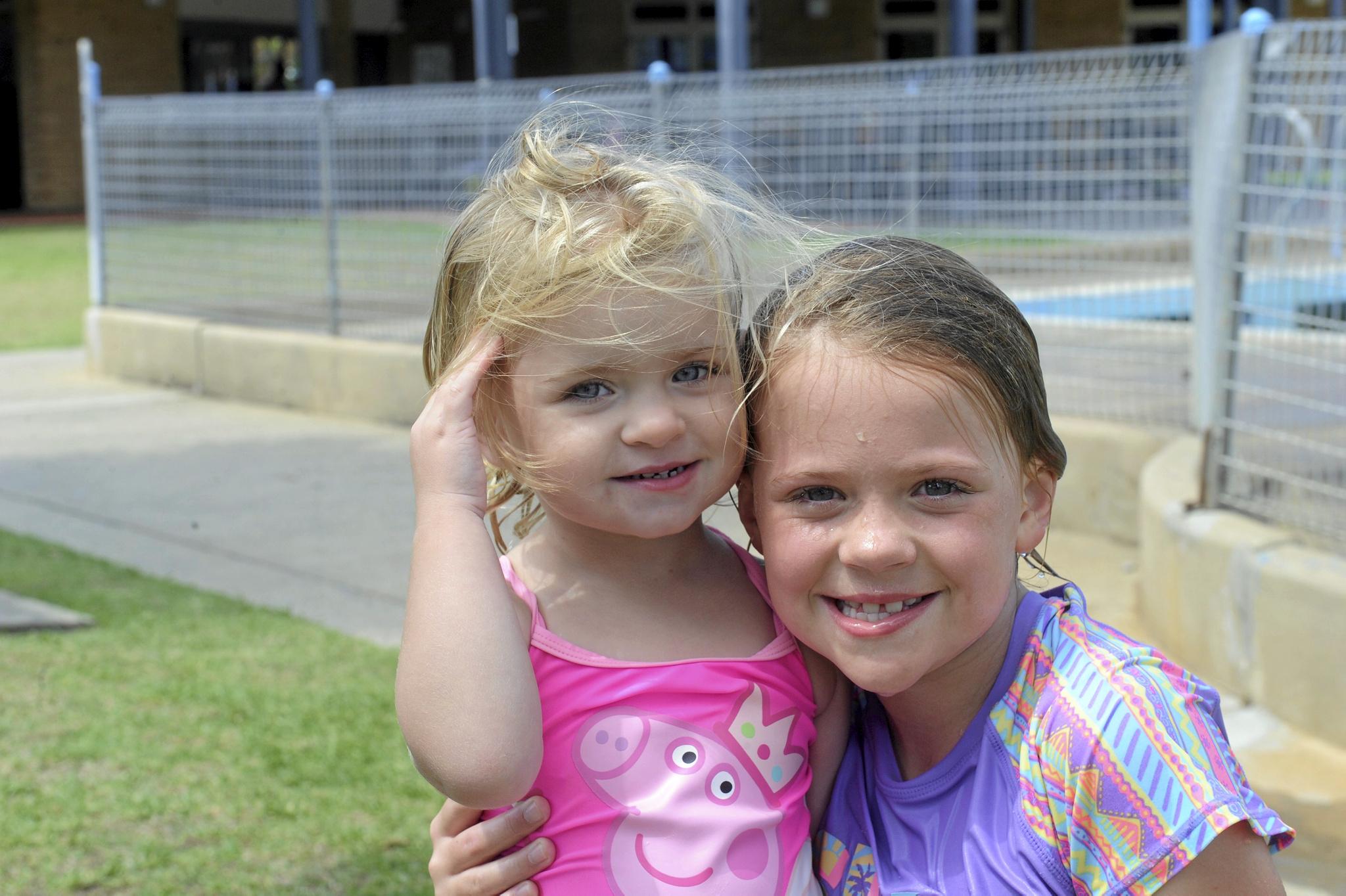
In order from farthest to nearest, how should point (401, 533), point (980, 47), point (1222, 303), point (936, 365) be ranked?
point (980, 47) → point (401, 533) → point (1222, 303) → point (936, 365)

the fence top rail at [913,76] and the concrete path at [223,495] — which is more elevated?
the fence top rail at [913,76]

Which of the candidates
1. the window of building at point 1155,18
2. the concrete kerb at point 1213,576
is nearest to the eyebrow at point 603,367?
the concrete kerb at point 1213,576

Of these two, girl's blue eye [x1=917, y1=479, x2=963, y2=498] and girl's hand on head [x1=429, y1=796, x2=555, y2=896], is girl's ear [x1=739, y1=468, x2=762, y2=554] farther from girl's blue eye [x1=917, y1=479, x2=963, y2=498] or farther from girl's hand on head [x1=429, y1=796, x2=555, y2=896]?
girl's hand on head [x1=429, y1=796, x2=555, y2=896]

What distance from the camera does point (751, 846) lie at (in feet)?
5.09

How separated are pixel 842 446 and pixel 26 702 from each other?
3.22 m

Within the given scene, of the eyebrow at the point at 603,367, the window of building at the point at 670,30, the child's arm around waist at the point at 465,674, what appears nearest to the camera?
the child's arm around waist at the point at 465,674

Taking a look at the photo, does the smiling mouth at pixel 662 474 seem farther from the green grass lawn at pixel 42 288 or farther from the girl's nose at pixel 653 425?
the green grass lawn at pixel 42 288

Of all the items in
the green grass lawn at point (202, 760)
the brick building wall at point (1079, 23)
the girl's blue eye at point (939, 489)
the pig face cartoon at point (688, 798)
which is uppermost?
the brick building wall at point (1079, 23)

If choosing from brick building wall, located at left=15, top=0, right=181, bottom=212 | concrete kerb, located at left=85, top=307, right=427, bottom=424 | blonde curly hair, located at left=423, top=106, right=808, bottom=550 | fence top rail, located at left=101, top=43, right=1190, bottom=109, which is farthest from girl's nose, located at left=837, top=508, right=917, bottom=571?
brick building wall, located at left=15, top=0, right=181, bottom=212

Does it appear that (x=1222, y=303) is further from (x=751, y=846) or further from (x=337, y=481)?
(x=337, y=481)

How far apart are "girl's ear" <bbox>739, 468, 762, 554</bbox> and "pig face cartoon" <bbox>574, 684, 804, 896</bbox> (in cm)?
19

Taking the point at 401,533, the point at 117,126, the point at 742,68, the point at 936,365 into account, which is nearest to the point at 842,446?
the point at 936,365

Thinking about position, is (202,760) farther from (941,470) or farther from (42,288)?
(42,288)

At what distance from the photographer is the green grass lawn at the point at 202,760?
9.94 ft
